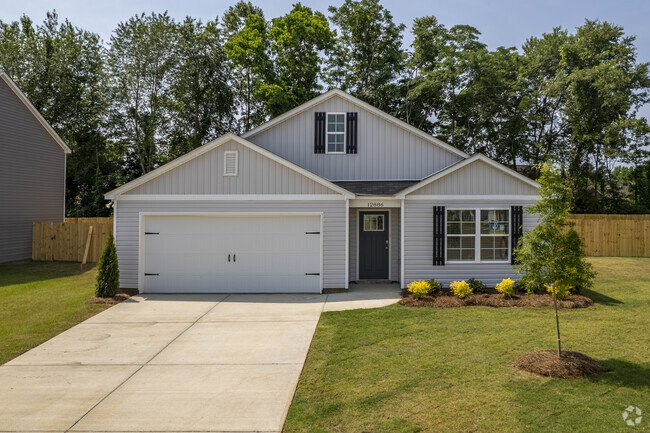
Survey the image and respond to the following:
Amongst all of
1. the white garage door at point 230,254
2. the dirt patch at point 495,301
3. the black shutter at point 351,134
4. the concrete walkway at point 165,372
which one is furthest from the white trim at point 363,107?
the concrete walkway at point 165,372

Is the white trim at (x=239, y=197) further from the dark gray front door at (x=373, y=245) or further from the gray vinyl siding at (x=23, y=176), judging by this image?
the gray vinyl siding at (x=23, y=176)

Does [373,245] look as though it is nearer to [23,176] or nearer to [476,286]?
[476,286]

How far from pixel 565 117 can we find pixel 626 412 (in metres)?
28.0

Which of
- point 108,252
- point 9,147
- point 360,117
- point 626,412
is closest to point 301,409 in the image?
point 626,412

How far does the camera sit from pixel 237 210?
1248 cm

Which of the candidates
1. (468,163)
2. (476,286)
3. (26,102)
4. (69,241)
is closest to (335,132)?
(468,163)

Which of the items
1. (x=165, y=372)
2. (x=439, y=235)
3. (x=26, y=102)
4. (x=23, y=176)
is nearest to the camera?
(x=165, y=372)

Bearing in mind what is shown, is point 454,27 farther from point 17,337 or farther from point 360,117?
point 17,337

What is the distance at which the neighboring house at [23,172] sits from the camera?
62.3ft

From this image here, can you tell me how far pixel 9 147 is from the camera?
63.2 feet

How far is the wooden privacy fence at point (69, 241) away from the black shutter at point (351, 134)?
11.2 metres

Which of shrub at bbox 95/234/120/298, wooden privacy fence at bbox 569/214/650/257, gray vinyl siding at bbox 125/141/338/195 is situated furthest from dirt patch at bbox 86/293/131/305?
wooden privacy fence at bbox 569/214/650/257

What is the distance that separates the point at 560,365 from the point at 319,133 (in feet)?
34.5

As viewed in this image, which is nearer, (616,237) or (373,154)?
(373,154)
